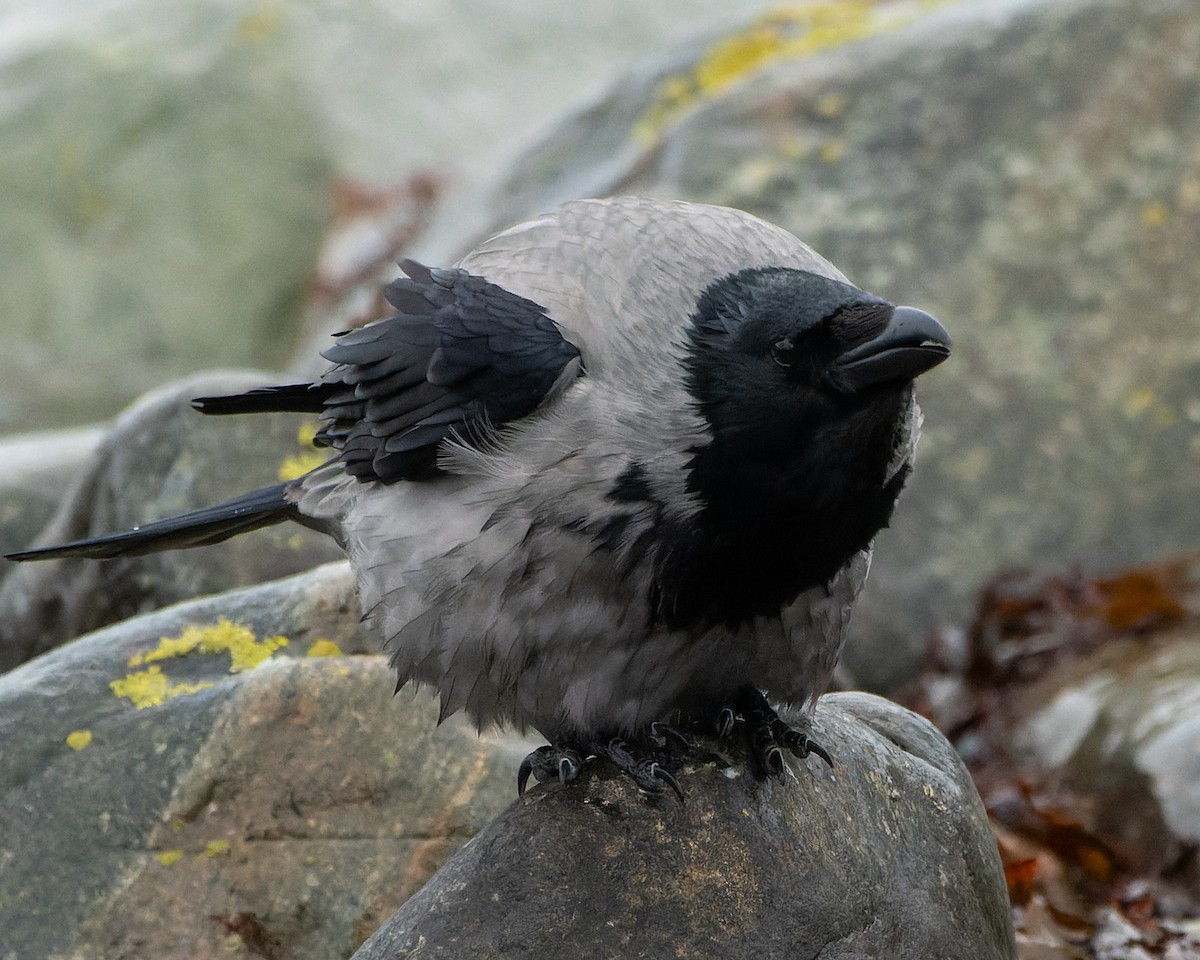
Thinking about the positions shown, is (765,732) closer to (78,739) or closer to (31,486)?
(78,739)

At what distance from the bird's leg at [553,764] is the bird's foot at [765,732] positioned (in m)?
0.47

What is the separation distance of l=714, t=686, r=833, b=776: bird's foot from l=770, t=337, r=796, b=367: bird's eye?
1115 millimetres

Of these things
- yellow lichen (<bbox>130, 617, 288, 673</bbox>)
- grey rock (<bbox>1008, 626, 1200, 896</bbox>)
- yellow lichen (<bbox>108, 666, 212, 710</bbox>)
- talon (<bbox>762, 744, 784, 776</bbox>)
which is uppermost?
yellow lichen (<bbox>130, 617, 288, 673</bbox>)

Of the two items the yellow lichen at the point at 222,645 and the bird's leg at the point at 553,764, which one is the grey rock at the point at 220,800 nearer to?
the yellow lichen at the point at 222,645

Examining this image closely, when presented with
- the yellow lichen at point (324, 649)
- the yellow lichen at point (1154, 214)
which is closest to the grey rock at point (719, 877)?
the yellow lichen at point (324, 649)

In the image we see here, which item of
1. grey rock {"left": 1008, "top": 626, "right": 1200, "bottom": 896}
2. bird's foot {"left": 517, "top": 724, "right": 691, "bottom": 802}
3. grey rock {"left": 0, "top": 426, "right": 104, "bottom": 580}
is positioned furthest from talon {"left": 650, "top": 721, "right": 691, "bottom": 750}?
grey rock {"left": 0, "top": 426, "right": 104, "bottom": 580}

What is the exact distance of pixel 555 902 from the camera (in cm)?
396

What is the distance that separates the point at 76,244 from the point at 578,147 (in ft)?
21.4

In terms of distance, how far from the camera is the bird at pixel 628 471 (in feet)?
12.2

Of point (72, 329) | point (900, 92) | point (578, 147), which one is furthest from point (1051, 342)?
point (72, 329)

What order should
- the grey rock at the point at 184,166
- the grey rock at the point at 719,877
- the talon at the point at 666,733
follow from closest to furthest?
1. the grey rock at the point at 719,877
2. the talon at the point at 666,733
3. the grey rock at the point at 184,166

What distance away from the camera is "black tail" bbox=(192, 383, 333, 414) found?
15.5ft

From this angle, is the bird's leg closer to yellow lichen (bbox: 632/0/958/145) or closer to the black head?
the black head

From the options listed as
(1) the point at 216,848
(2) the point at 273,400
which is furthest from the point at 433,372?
(1) the point at 216,848
